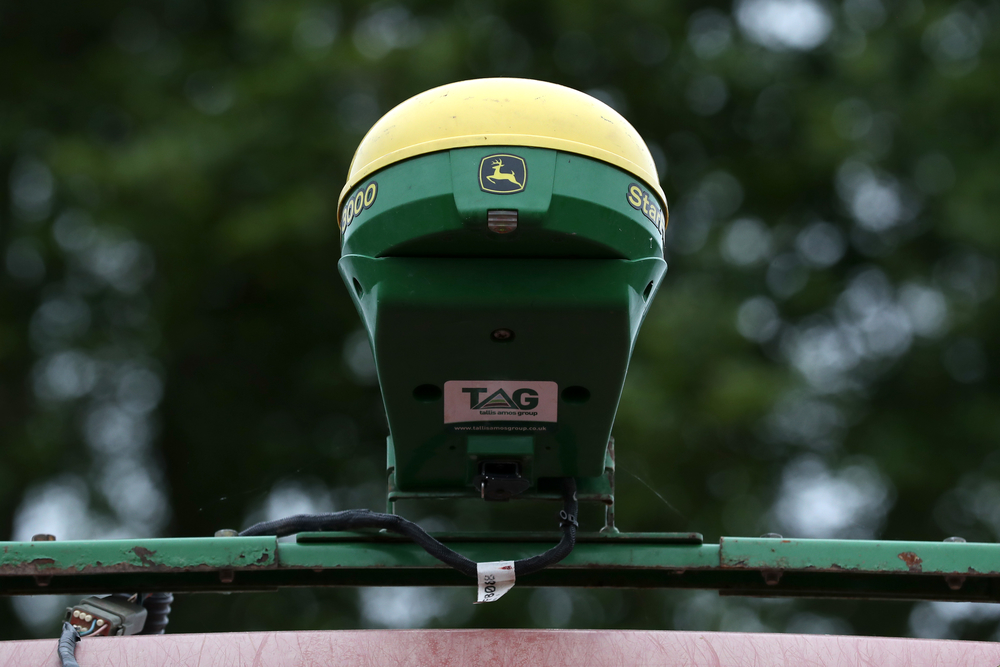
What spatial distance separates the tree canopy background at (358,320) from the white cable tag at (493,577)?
3.27 m

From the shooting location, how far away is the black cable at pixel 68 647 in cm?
115

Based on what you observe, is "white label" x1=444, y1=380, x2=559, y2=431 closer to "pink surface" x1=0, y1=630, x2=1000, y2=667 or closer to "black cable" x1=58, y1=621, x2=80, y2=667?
"pink surface" x1=0, y1=630, x2=1000, y2=667

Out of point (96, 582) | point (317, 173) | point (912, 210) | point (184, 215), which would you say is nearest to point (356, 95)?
point (317, 173)

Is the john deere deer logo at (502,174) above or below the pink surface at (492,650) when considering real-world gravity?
above

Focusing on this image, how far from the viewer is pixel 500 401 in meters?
1.32

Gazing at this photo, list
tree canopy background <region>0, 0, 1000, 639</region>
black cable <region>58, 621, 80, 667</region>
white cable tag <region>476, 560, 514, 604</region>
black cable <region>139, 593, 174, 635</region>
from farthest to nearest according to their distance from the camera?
tree canopy background <region>0, 0, 1000, 639</region>, black cable <region>139, 593, 174, 635</region>, white cable tag <region>476, 560, 514, 604</region>, black cable <region>58, 621, 80, 667</region>

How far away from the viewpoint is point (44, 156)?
5.68 metres

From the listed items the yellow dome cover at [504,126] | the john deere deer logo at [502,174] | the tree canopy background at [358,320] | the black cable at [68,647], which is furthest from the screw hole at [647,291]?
the tree canopy background at [358,320]

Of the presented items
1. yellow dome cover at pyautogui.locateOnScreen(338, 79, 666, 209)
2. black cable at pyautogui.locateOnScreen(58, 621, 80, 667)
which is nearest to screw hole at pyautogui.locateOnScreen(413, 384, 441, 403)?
yellow dome cover at pyautogui.locateOnScreen(338, 79, 666, 209)

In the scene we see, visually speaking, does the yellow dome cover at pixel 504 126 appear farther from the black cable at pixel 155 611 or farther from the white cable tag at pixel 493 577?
the black cable at pixel 155 611

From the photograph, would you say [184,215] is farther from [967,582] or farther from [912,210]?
[967,582]

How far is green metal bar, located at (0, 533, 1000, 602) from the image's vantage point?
1373 mm

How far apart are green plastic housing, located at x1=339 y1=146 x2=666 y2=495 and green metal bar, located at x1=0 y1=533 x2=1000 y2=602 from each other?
222 millimetres

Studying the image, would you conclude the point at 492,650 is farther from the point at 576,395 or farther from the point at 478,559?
the point at 576,395
